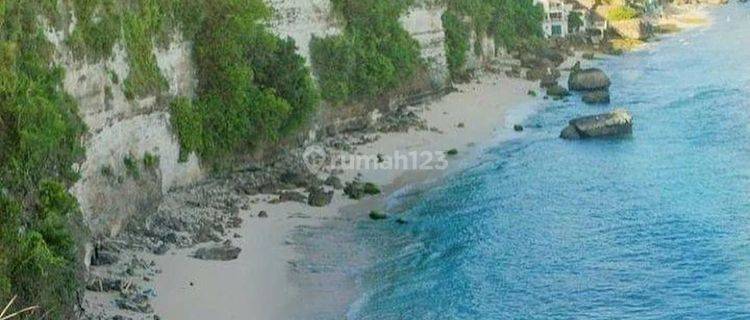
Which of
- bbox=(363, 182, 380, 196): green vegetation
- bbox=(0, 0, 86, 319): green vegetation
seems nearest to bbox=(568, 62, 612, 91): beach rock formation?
bbox=(363, 182, 380, 196): green vegetation

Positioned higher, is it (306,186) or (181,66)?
(181,66)

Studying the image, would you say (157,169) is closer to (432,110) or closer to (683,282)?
(683,282)

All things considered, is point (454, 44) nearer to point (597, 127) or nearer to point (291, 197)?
point (597, 127)

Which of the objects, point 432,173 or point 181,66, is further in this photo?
point 432,173

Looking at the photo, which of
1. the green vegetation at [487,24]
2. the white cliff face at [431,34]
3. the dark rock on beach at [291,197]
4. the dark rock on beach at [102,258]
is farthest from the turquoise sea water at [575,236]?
the green vegetation at [487,24]

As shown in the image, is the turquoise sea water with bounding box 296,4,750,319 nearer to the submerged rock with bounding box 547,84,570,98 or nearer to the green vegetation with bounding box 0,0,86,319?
the green vegetation with bounding box 0,0,86,319

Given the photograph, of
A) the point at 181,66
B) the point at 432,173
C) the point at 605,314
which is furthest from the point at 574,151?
the point at 605,314
